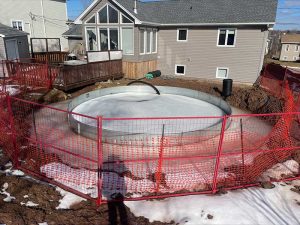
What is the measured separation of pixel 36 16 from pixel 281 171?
29544 mm

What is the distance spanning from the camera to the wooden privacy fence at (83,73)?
13.7m

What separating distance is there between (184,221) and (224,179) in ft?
6.33

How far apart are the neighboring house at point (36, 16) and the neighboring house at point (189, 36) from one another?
10414 mm

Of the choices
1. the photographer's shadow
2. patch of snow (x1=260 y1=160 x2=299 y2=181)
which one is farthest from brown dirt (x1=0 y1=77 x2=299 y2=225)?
patch of snow (x1=260 y1=160 x2=299 y2=181)

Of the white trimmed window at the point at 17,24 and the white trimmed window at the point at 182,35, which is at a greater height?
the white trimmed window at the point at 17,24

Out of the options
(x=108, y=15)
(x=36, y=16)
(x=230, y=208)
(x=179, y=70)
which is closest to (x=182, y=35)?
(x=179, y=70)

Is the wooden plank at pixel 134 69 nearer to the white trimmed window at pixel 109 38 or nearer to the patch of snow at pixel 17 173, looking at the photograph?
the white trimmed window at pixel 109 38

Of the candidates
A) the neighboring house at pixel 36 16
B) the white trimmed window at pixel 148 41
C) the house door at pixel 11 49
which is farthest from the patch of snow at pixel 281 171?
the neighboring house at pixel 36 16

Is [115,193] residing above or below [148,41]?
below

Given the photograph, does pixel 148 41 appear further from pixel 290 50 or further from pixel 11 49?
pixel 290 50

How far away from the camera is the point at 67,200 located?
209 inches

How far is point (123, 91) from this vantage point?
582 inches

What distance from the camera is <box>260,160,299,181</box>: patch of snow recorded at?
6.46m

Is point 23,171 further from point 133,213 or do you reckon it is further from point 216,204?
point 216,204
